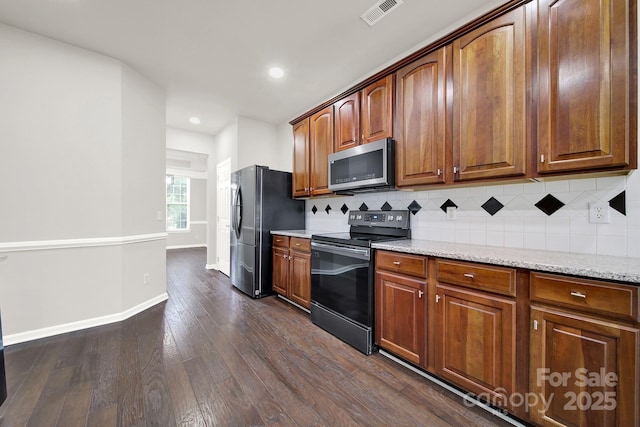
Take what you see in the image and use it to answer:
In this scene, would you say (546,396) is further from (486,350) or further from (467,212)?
(467,212)

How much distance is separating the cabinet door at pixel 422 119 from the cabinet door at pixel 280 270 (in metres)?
1.78

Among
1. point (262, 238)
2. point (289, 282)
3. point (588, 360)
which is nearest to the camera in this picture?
point (588, 360)

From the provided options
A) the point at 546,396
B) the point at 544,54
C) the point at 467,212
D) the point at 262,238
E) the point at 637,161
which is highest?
the point at 544,54

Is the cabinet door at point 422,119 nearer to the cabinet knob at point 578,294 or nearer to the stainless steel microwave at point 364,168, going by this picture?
the stainless steel microwave at point 364,168

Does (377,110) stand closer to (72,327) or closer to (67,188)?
(67,188)

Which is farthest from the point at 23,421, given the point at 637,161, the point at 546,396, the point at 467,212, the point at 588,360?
the point at 637,161

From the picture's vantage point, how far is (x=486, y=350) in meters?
1.46

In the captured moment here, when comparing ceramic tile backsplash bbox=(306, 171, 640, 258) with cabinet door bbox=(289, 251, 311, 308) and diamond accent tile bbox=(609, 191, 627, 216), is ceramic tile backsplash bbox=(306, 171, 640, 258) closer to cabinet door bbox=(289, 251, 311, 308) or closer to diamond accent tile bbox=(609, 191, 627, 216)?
diamond accent tile bbox=(609, 191, 627, 216)

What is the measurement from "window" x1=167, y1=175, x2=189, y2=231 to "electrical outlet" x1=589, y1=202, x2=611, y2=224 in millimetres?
9411

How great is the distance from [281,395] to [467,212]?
1975 mm

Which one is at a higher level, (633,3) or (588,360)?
(633,3)

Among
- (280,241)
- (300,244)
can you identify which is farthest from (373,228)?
(280,241)

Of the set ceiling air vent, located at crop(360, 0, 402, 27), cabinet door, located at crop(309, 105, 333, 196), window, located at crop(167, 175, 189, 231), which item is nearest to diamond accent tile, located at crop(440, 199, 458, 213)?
cabinet door, located at crop(309, 105, 333, 196)

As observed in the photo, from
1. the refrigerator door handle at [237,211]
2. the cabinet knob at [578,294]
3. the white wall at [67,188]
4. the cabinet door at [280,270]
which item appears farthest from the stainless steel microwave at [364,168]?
the white wall at [67,188]
